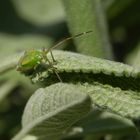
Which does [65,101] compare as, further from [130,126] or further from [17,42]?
[17,42]

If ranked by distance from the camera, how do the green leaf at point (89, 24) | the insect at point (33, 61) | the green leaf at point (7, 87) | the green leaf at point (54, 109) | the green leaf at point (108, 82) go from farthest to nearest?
the green leaf at point (7, 87), the green leaf at point (89, 24), the insect at point (33, 61), the green leaf at point (108, 82), the green leaf at point (54, 109)

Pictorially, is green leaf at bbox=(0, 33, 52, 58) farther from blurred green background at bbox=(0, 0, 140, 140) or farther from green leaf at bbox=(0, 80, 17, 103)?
green leaf at bbox=(0, 80, 17, 103)

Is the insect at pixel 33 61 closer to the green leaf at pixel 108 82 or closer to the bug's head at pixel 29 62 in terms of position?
the bug's head at pixel 29 62

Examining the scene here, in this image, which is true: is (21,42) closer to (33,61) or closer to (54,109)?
(33,61)

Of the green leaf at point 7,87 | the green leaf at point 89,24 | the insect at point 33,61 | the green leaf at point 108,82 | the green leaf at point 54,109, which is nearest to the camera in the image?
the green leaf at point 54,109

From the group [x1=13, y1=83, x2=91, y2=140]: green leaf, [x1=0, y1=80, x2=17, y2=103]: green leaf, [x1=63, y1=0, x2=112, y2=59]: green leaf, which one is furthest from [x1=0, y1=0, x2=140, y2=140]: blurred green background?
[x1=13, y1=83, x2=91, y2=140]: green leaf

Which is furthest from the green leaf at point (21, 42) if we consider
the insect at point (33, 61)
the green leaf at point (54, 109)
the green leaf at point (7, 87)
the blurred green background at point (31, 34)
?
the green leaf at point (54, 109)

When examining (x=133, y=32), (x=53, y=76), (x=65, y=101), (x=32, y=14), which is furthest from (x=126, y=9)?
(x=65, y=101)

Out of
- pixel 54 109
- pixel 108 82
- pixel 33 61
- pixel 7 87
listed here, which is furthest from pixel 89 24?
pixel 7 87
